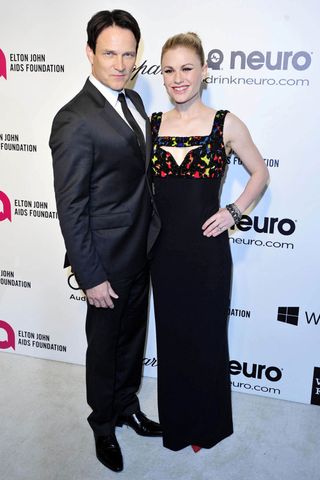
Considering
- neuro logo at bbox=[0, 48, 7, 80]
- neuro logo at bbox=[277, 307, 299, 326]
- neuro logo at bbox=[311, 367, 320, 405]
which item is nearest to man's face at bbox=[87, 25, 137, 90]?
neuro logo at bbox=[0, 48, 7, 80]

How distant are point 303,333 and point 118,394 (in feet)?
3.36

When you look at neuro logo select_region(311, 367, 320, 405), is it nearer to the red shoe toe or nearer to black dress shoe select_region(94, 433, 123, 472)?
the red shoe toe

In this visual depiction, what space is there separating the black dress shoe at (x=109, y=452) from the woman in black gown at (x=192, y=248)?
0.24m

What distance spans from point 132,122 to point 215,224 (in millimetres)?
525

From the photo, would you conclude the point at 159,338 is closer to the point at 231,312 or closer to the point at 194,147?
the point at 231,312

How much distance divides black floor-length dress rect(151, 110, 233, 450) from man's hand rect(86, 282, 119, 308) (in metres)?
0.24

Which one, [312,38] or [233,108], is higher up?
[312,38]

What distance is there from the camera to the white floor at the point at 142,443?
208 cm

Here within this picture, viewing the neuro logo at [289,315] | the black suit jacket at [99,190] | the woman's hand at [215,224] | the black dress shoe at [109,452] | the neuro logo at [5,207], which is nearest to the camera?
the black suit jacket at [99,190]

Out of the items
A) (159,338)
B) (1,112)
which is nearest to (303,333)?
(159,338)

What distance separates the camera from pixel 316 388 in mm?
2627

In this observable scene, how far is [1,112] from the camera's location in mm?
2738

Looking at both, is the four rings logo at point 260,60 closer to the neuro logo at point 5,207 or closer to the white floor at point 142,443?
the neuro logo at point 5,207

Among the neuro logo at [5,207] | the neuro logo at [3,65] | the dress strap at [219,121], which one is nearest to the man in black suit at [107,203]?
the dress strap at [219,121]
